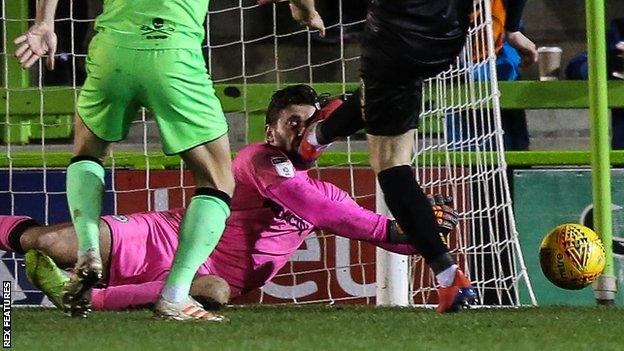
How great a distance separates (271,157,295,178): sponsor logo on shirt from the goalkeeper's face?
0.07 m

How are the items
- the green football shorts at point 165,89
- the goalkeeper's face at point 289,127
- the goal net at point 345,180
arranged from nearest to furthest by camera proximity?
the green football shorts at point 165,89 → the goalkeeper's face at point 289,127 → the goal net at point 345,180

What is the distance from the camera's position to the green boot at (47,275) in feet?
14.4

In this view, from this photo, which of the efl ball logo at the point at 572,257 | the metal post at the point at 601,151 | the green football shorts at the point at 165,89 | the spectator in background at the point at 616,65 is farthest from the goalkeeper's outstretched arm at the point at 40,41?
the spectator in background at the point at 616,65

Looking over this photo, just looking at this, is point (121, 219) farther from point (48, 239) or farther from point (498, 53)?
point (498, 53)

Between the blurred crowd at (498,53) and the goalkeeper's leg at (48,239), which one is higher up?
the blurred crowd at (498,53)

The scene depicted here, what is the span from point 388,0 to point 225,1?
3.93 m

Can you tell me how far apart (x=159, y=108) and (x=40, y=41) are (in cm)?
39

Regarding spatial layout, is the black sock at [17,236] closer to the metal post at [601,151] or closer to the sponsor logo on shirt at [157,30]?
the sponsor logo on shirt at [157,30]

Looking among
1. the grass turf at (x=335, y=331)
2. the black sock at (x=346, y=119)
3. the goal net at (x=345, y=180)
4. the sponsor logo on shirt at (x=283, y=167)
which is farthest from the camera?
the goal net at (x=345, y=180)

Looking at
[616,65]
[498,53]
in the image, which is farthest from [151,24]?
[616,65]

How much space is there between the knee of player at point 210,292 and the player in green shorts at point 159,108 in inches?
22.7

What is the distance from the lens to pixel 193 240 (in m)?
4.03

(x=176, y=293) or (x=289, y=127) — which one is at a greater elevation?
(x=289, y=127)

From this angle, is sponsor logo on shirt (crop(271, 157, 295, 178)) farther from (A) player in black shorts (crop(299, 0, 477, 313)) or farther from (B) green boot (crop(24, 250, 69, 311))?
(B) green boot (crop(24, 250, 69, 311))
